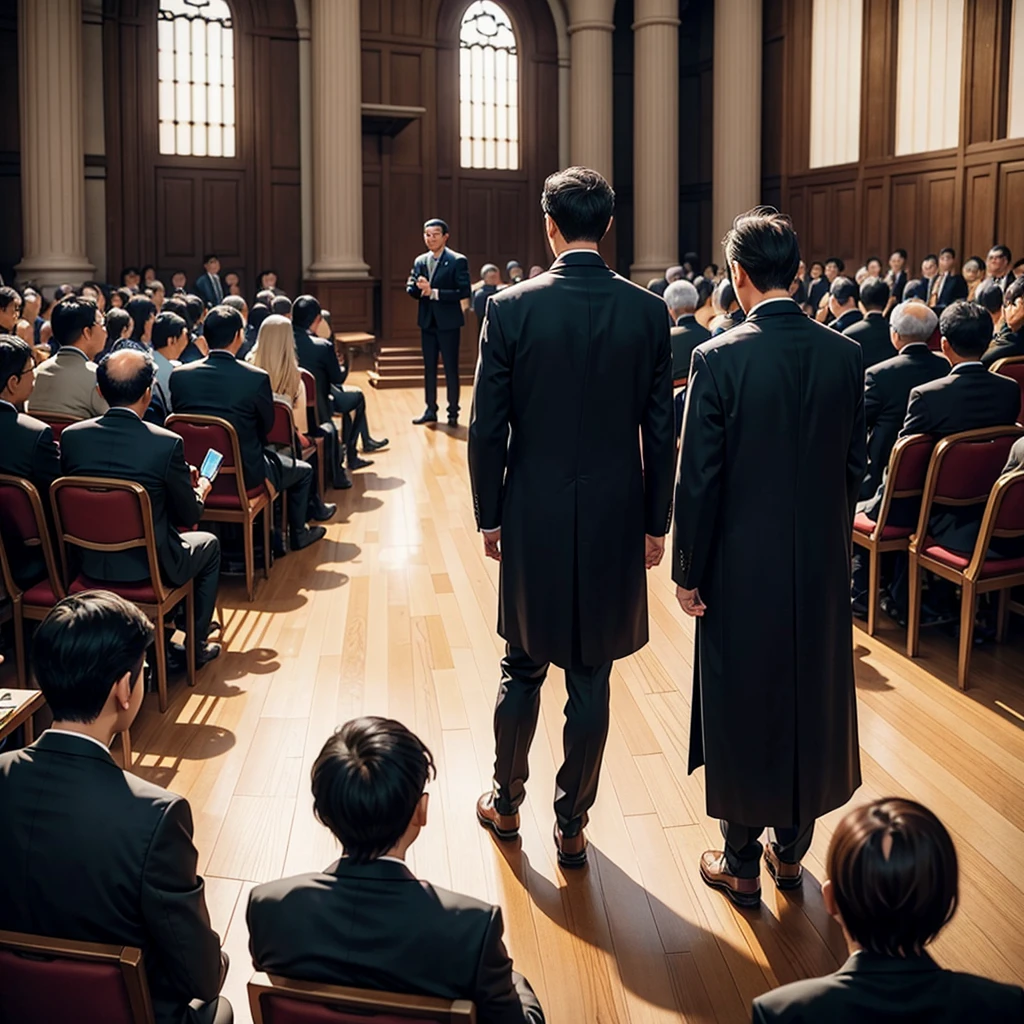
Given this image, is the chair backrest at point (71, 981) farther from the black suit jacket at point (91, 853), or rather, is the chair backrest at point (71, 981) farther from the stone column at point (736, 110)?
the stone column at point (736, 110)

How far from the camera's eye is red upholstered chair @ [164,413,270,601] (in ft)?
16.2

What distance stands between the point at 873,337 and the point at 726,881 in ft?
13.6

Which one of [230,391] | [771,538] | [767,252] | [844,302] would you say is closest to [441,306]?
[844,302]

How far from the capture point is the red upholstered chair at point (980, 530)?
4.11m

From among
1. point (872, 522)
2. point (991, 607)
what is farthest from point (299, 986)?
point (991, 607)

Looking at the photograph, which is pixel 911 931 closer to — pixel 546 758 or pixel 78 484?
pixel 546 758

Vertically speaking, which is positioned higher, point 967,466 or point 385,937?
point 967,466

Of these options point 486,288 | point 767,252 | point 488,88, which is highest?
point 488,88

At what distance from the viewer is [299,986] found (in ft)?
4.64

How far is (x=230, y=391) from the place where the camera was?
16.8ft

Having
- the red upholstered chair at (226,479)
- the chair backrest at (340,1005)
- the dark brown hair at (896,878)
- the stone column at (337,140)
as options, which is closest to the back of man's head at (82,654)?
the chair backrest at (340,1005)

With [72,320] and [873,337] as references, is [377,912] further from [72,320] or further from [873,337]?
[873,337]

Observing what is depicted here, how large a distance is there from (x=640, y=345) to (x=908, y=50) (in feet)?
40.1

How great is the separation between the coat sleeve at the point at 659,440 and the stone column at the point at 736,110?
12565 millimetres
